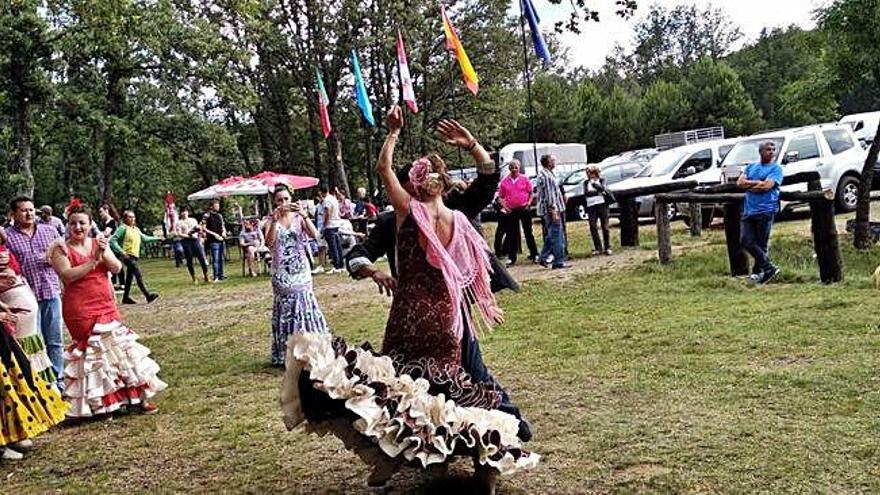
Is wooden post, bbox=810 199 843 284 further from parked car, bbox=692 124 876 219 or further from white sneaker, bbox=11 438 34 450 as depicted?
white sneaker, bbox=11 438 34 450

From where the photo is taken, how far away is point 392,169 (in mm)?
4473

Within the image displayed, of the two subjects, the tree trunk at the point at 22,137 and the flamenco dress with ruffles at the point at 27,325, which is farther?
the tree trunk at the point at 22,137

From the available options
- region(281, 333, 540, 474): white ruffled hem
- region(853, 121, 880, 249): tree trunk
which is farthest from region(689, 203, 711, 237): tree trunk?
region(281, 333, 540, 474): white ruffled hem

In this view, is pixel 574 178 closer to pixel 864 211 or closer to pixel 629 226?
pixel 629 226

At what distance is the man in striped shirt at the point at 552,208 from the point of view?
13.8 m

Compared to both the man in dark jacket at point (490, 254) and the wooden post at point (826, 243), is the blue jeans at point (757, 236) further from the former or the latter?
the man in dark jacket at point (490, 254)

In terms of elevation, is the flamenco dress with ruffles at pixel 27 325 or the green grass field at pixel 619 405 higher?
the flamenco dress with ruffles at pixel 27 325

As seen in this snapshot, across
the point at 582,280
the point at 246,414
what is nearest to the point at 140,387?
the point at 246,414

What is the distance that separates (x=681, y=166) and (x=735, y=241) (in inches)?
360

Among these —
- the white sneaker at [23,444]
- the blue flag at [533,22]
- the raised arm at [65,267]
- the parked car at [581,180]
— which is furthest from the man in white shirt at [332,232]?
the white sneaker at [23,444]

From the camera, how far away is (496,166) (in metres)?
4.77

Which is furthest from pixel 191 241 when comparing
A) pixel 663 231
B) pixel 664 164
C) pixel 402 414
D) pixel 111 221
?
pixel 402 414

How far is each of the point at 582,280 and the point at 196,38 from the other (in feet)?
61.4

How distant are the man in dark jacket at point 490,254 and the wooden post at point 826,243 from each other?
660 cm
